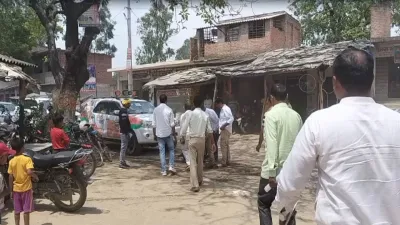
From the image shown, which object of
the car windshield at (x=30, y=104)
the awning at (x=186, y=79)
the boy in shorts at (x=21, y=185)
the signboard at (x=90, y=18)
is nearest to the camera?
the boy in shorts at (x=21, y=185)

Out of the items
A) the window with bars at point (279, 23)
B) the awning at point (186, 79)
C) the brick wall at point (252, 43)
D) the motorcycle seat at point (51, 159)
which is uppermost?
the window with bars at point (279, 23)

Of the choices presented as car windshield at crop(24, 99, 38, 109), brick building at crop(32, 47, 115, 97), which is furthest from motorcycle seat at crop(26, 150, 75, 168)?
brick building at crop(32, 47, 115, 97)

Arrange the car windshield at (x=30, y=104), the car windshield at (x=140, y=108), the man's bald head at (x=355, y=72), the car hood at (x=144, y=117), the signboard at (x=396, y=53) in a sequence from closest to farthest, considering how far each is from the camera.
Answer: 1. the man's bald head at (x=355, y=72)
2. the car windshield at (x=30, y=104)
3. the car hood at (x=144, y=117)
4. the car windshield at (x=140, y=108)
5. the signboard at (x=396, y=53)

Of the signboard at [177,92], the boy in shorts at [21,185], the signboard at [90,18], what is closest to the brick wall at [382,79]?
the signboard at [177,92]

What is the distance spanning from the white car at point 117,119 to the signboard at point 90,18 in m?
2.51

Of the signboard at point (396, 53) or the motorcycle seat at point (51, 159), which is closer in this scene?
the motorcycle seat at point (51, 159)

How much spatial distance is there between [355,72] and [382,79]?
59.4 feet

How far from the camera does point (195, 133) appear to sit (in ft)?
22.1

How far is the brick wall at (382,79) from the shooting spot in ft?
59.0

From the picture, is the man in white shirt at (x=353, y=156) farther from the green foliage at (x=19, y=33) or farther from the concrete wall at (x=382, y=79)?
the green foliage at (x=19, y=33)

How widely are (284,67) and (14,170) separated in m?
11.0

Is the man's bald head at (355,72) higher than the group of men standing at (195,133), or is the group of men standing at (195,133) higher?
the man's bald head at (355,72)

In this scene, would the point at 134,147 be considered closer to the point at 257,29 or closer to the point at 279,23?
the point at 257,29

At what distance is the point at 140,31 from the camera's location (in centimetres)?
4025
